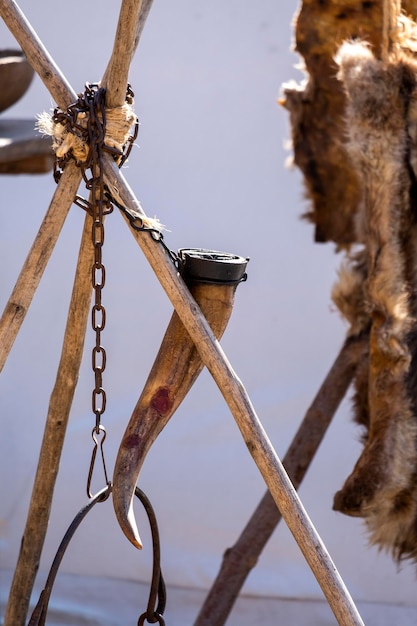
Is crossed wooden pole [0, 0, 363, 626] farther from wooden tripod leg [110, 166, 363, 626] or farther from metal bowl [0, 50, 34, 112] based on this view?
metal bowl [0, 50, 34, 112]

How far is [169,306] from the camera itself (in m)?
2.76

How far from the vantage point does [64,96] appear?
1.14m

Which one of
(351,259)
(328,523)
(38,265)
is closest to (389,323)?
(351,259)

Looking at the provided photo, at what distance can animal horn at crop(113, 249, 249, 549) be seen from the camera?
3.65ft

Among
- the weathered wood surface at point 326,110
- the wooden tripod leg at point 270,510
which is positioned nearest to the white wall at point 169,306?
the weathered wood surface at point 326,110

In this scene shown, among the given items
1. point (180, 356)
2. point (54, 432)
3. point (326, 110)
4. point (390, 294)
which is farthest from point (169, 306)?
point (180, 356)

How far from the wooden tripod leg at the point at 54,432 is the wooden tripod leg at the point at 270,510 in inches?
23.3

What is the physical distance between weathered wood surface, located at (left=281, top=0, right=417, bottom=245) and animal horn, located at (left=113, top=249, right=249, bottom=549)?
2.18 ft

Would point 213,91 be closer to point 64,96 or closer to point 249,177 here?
point 249,177

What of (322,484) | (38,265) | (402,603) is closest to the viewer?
(38,265)

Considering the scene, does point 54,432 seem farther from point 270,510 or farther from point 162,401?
point 270,510

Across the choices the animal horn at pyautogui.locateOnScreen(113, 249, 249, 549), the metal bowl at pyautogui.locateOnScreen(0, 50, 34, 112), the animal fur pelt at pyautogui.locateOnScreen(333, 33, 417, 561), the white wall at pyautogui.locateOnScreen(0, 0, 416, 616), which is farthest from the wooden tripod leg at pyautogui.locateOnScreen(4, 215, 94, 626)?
the white wall at pyautogui.locateOnScreen(0, 0, 416, 616)

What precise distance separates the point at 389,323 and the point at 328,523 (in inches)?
50.9

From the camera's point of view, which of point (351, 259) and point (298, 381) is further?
point (298, 381)
